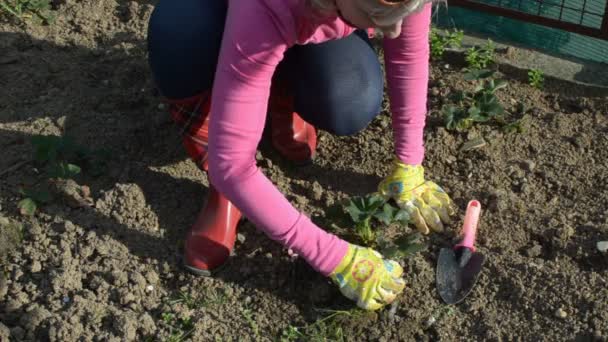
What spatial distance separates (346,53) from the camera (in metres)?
2.50

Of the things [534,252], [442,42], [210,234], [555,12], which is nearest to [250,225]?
[210,234]

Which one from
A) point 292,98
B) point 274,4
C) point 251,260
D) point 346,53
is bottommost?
point 251,260

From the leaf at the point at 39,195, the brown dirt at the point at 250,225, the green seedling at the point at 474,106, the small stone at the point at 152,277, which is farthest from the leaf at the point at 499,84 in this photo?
the leaf at the point at 39,195

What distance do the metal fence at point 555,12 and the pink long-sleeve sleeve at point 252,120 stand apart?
1275 millimetres

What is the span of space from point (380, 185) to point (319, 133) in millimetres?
433

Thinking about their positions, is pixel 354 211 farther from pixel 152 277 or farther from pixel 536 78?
pixel 536 78

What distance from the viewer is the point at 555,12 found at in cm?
352

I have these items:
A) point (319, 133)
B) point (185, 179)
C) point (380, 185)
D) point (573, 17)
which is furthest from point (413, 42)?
point (573, 17)

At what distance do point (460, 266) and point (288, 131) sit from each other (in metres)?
0.73

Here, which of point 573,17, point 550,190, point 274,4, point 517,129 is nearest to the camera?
point 274,4

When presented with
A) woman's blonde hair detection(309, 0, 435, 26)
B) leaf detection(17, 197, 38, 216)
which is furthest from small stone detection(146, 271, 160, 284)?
woman's blonde hair detection(309, 0, 435, 26)

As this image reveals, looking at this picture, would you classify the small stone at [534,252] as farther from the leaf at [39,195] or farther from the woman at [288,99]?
the leaf at [39,195]

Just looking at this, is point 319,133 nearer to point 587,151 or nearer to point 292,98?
point 292,98

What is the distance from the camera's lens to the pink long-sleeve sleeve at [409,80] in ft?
7.48
